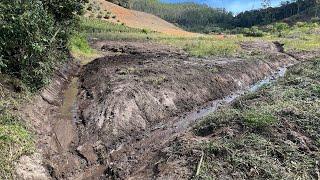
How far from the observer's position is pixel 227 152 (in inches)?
427

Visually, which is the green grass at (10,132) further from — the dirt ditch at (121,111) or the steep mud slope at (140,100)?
the steep mud slope at (140,100)

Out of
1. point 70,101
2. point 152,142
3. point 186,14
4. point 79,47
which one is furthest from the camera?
point 186,14

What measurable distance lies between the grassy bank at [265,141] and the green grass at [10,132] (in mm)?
4577

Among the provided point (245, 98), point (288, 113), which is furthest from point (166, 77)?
point (288, 113)

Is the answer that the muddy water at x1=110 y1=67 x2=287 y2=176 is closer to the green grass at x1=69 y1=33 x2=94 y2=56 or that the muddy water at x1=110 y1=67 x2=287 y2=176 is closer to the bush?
the bush

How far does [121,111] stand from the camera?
15.9 metres

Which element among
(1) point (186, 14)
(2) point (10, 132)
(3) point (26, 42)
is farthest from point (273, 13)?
(2) point (10, 132)

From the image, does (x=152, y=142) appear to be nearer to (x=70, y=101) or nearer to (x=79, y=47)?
(x=70, y=101)

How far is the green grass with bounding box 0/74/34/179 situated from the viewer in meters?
10.8

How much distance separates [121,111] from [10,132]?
484cm

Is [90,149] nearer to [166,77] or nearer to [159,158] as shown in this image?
[159,158]

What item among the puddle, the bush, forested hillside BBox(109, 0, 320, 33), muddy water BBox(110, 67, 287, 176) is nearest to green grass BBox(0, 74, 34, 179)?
the bush

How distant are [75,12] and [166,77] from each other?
7.47m

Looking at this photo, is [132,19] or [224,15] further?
[224,15]
